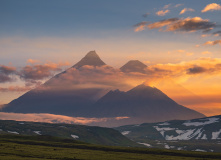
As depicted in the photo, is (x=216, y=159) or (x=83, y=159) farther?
(x=216, y=159)

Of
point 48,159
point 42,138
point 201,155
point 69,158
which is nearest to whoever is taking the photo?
point 48,159

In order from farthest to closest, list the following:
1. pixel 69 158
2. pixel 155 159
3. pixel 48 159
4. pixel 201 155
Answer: pixel 201 155, pixel 155 159, pixel 69 158, pixel 48 159

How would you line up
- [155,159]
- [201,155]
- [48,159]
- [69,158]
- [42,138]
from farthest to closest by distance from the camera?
[42,138], [201,155], [155,159], [69,158], [48,159]

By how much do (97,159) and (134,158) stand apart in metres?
13.1

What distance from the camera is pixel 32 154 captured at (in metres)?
99.6

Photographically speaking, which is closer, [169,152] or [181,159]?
[181,159]

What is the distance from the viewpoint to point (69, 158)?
309 feet

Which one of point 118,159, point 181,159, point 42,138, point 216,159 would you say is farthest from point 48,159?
point 42,138

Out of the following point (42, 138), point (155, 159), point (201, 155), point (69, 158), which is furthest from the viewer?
point (42, 138)

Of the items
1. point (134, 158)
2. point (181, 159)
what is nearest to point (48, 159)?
point (134, 158)

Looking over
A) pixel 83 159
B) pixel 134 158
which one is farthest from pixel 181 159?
pixel 83 159

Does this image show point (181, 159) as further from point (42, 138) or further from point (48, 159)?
point (42, 138)

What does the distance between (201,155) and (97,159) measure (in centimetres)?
4706

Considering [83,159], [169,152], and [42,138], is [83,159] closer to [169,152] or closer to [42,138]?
[169,152]
